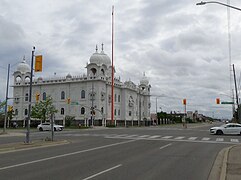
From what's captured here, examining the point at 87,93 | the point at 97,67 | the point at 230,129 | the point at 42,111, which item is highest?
the point at 97,67

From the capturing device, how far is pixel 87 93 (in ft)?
255

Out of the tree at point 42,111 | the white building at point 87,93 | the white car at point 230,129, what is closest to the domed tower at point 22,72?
the white building at point 87,93

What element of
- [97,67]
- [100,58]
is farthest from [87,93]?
[100,58]

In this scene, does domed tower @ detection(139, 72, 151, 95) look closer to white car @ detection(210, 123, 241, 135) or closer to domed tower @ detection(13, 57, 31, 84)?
domed tower @ detection(13, 57, 31, 84)

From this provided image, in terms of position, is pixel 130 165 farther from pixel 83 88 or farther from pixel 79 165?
pixel 83 88

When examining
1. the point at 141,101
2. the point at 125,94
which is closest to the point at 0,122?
the point at 125,94

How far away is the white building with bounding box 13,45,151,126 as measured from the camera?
7656cm

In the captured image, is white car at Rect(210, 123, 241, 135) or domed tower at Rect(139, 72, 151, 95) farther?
domed tower at Rect(139, 72, 151, 95)

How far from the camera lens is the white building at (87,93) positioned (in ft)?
251

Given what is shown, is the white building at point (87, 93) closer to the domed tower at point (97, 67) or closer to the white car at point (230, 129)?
the domed tower at point (97, 67)

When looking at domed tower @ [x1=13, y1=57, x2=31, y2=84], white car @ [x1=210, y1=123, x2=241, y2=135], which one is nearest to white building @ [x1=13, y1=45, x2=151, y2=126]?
domed tower @ [x1=13, y1=57, x2=31, y2=84]

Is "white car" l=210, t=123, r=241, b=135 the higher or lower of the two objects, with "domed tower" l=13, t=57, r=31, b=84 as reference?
lower

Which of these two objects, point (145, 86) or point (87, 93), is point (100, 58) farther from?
point (145, 86)

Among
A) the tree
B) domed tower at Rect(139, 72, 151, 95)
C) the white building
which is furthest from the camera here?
A: domed tower at Rect(139, 72, 151, 95)
